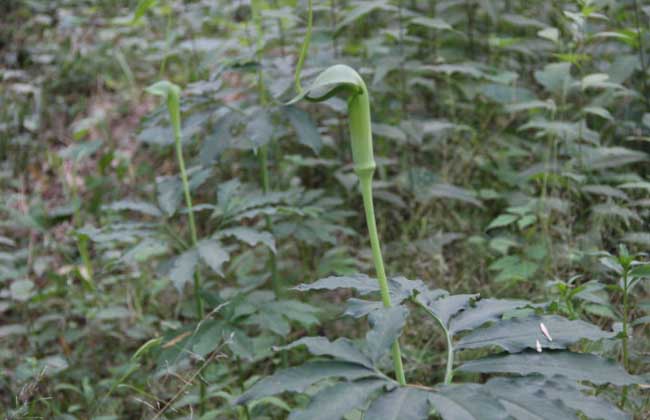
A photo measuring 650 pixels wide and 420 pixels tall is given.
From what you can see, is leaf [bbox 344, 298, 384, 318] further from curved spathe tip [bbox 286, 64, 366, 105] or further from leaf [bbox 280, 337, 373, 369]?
curved spathe tip [bbox 286, 64, 366, 105]

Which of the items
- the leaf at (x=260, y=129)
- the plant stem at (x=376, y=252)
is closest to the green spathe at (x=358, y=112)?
the plant stem at (x=376, y=252)

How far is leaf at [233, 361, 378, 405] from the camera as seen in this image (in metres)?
1.01

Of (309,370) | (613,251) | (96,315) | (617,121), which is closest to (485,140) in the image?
(617,121)

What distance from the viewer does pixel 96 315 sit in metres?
2.40

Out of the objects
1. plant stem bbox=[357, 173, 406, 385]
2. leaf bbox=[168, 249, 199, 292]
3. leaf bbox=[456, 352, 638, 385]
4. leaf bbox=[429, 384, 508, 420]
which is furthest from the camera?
leaf bbox=[168, 249, 199, 292]

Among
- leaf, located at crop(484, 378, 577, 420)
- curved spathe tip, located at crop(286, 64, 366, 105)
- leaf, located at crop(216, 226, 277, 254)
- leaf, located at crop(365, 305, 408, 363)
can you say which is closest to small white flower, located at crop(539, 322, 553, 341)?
leaf, located at crop(484, 378, 577, 420)

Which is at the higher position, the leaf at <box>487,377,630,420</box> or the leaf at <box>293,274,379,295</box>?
the leaf at <box>293,274,379,295</box>

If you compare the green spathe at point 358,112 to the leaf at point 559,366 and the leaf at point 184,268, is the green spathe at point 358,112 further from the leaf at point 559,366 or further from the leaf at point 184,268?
the leaf at point 184,268

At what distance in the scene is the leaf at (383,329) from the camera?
1062 mm

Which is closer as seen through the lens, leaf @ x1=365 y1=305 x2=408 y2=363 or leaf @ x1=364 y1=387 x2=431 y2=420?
leaf @ x1=364 y1=387 x2=431 y2=420

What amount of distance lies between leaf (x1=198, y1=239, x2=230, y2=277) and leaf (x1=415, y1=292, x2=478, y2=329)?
0.69 meters

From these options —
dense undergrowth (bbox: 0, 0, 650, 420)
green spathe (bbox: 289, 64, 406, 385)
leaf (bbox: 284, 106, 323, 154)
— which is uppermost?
green spathe (bbox: 289, 64, 406, 385)

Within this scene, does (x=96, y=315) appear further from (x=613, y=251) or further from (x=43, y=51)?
(x=43, y=51)

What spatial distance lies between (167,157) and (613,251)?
2.66 meters
